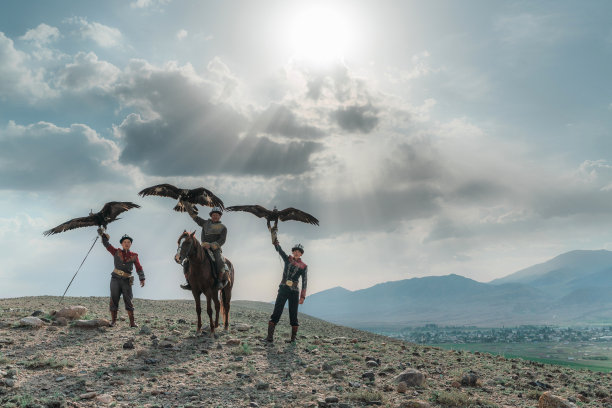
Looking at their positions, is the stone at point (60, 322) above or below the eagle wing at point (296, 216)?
below

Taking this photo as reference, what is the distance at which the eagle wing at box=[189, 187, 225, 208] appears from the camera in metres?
15.8

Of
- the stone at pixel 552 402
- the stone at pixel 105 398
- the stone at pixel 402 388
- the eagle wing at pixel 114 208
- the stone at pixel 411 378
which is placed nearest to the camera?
the stone at pixel 105 398

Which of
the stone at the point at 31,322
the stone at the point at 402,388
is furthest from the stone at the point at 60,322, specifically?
the stone at the point at 402,388

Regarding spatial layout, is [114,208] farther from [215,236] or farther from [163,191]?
[215,236]

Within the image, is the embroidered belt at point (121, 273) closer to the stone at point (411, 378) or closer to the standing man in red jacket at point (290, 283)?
the standing man in red jacket at point (290, 283)

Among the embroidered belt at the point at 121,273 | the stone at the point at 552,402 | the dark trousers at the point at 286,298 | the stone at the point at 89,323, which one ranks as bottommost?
the stone at the point at 552,402

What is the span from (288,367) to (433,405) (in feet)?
13.7

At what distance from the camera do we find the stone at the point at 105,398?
8.81 metres

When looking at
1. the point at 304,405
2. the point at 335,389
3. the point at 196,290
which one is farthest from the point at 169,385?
the point at 196,290

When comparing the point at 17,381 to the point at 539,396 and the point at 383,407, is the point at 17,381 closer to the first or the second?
the point at 383,407

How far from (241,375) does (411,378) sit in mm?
4388

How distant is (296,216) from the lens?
617 inches

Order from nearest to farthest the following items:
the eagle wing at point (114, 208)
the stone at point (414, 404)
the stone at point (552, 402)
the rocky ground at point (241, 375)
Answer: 1. the stone at point (414, 404)
2. the rocky ground at point (241, 375)
3. the stone at point (552, 402)
4. the eagle wing at point (114, 208)

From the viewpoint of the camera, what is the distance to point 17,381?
31.2 ft
